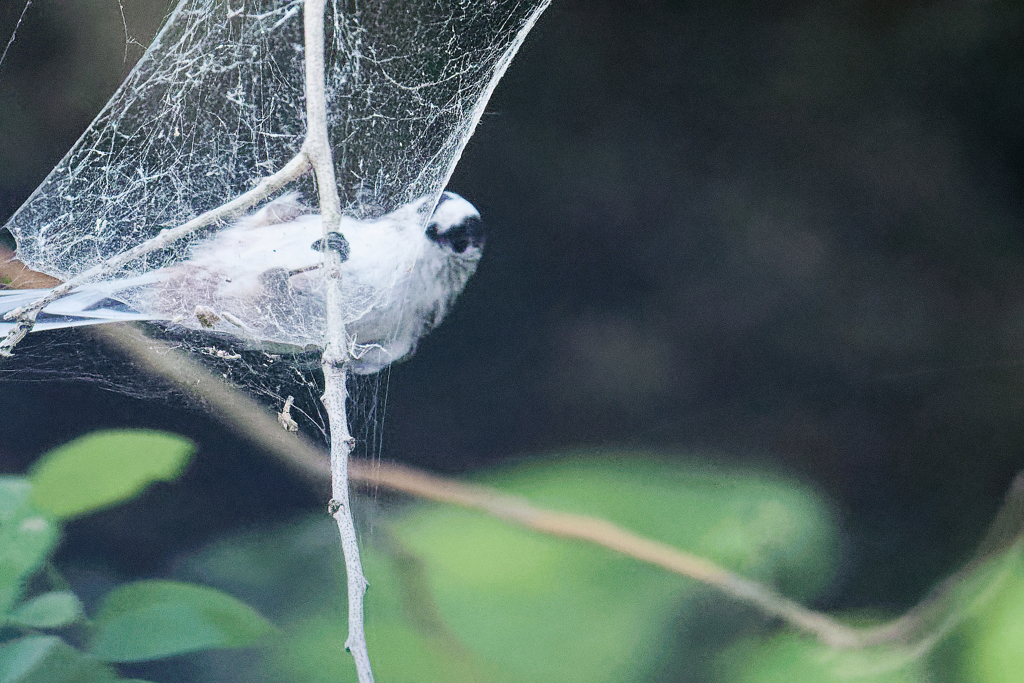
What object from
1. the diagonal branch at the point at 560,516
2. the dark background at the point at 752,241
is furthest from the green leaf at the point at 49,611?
the dark background at the point at 752,241

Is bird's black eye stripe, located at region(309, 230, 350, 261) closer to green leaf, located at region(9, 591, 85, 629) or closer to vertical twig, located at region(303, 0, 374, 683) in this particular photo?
vertical twig, located at region(303, 0, 374, 683)

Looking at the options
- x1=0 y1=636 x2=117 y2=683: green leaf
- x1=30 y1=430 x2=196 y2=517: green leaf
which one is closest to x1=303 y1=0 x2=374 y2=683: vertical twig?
x1=30 y1=430 x2=196 y2=517: green leaf

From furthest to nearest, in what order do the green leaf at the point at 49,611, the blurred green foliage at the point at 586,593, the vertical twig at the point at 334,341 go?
the green leaf at the point at 49,611, the blurred green foliage at the point at 586,593, the vertical twig at the point at 334,341

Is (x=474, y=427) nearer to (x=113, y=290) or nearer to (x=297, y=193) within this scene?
(x=297, y=193)

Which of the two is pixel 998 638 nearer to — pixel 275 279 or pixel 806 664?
pixel 806 664

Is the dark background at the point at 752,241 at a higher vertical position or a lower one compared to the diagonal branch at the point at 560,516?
higher

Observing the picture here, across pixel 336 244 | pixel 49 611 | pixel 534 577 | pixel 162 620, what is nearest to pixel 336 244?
pixel 336 244

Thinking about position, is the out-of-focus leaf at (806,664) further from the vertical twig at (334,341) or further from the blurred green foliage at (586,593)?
the vertical twig at (334,341)

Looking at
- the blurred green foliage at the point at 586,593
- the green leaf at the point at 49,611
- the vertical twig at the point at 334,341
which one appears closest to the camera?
the vertical twig at the point at 334,341
